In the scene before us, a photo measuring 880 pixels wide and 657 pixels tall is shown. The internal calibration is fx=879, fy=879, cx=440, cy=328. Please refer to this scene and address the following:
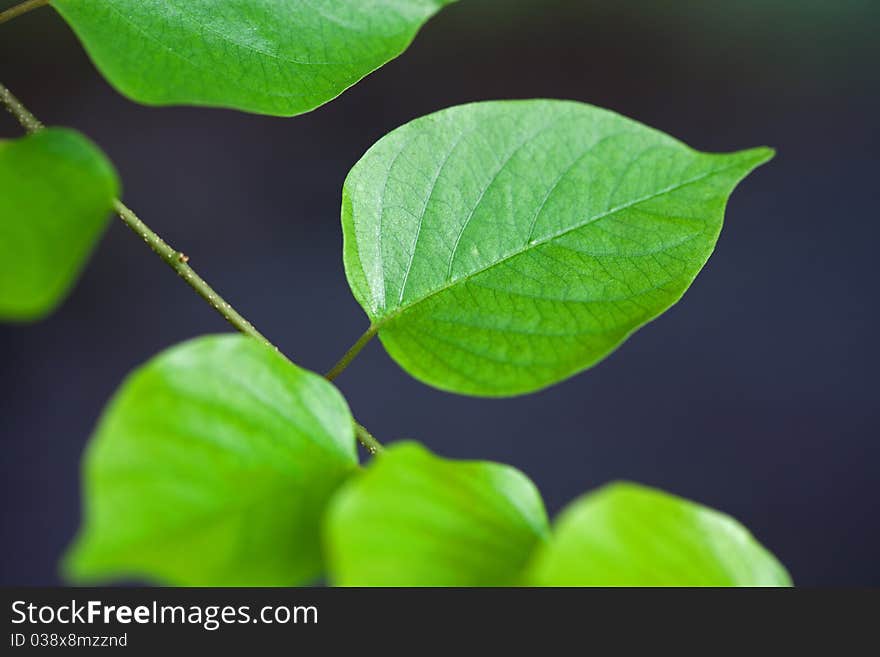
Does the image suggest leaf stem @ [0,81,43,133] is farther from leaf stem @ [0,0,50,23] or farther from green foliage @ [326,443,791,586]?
green foliage @ [326,443,791,586]

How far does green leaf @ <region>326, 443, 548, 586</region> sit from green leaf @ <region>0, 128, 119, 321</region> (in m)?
0.06

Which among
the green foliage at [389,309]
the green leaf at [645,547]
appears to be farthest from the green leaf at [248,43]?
the green leaf at [645,547]

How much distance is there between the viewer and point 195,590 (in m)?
0.18

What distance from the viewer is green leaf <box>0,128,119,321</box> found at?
0.14m

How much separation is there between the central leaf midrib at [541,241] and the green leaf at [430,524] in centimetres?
6

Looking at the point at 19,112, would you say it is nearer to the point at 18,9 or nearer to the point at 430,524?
the point at 18,9

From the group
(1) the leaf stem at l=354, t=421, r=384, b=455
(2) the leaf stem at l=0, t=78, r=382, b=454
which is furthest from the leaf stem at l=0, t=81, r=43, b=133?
(1) the leaf stem at l=354, t=421, r=384, b=455

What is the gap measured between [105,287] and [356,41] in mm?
1267

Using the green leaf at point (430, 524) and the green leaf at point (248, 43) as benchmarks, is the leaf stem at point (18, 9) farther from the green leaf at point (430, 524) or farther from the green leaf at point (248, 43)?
the green leaf at point (430, 524)

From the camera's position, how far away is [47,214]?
146 mm

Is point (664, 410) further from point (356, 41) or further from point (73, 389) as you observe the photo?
point (356, 41)

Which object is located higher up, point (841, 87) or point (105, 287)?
point (105, 287)

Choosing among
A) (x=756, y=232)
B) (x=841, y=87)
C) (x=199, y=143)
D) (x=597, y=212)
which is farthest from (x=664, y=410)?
(x=597, y=212)

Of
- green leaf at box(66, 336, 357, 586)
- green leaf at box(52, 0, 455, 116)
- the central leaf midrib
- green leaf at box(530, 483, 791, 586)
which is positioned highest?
green leaf at box(52, 0, 455, 116)
